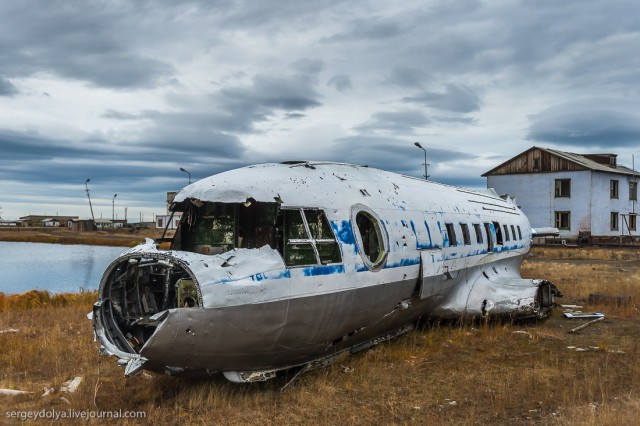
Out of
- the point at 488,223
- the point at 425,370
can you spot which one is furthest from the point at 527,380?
the point at 488,223

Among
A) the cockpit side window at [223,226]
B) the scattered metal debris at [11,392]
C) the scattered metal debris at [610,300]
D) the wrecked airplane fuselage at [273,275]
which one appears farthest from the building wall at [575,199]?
the scattered metal debris at [11,392]

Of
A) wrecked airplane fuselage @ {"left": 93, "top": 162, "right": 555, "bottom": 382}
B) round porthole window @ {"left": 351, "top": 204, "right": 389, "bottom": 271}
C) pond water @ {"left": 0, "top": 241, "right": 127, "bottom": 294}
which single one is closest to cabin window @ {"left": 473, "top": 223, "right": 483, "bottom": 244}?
wrecked airplane fuselage @ {"left": 93, "top": 162, "right": 555, "bottom": 382}

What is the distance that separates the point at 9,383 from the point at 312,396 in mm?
5523

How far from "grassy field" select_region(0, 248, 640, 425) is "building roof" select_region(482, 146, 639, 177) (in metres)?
39.0

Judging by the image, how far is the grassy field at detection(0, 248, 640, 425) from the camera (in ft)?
26.1

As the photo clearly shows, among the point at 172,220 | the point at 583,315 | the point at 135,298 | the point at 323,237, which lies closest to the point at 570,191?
the point at 583,315

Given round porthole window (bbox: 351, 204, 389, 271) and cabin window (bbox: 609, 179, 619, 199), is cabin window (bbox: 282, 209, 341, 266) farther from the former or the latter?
cabin window (bbox: 609, 179, 619, 199)

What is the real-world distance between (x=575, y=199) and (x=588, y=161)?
638 cm

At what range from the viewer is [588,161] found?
53.8 meters

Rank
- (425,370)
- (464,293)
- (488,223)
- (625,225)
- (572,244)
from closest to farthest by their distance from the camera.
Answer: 1. (425,370)
2. (464,293)
3. (488,223)
4. (572,244)
5. (625,225)

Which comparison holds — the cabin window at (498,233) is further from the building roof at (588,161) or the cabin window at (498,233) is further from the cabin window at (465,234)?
the building roof at (588,161)

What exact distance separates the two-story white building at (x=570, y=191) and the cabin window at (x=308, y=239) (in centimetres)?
4628

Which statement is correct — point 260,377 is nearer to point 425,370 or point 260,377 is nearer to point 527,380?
point 425,370

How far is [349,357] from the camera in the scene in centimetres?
1054
